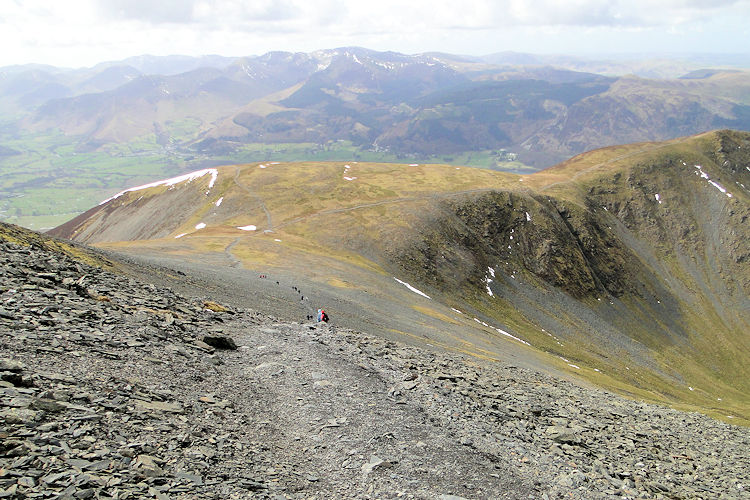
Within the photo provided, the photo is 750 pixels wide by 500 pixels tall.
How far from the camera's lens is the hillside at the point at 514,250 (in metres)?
70.1

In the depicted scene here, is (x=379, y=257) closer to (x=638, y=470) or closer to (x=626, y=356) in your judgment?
(x=626, y=356)

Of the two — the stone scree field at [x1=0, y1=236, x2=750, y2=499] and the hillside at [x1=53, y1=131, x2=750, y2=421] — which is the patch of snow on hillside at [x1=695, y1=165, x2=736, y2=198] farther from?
the stone scree field at [x1=0, y1=236, x2=750, y2=499]

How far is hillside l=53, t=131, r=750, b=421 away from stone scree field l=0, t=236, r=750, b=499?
16.9m

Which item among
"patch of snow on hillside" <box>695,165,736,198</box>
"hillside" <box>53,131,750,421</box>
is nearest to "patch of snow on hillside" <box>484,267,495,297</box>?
"hillside" <box>53,131,750,421</box>

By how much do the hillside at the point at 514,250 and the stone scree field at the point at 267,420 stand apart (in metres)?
16.9

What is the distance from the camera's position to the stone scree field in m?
14.3

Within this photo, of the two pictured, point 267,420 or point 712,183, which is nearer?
point 267,420

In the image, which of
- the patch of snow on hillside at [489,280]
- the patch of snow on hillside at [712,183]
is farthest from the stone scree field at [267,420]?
the patch of snow on hillside at [712,183]

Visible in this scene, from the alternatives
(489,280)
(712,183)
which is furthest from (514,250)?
(712,183)

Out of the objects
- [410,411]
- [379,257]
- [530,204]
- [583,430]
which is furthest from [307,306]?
[530,204]

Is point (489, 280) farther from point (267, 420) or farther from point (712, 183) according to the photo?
point (712, 183)

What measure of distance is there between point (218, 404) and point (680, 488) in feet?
74.9

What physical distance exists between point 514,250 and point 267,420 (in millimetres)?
106250

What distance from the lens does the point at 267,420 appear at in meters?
20.9
